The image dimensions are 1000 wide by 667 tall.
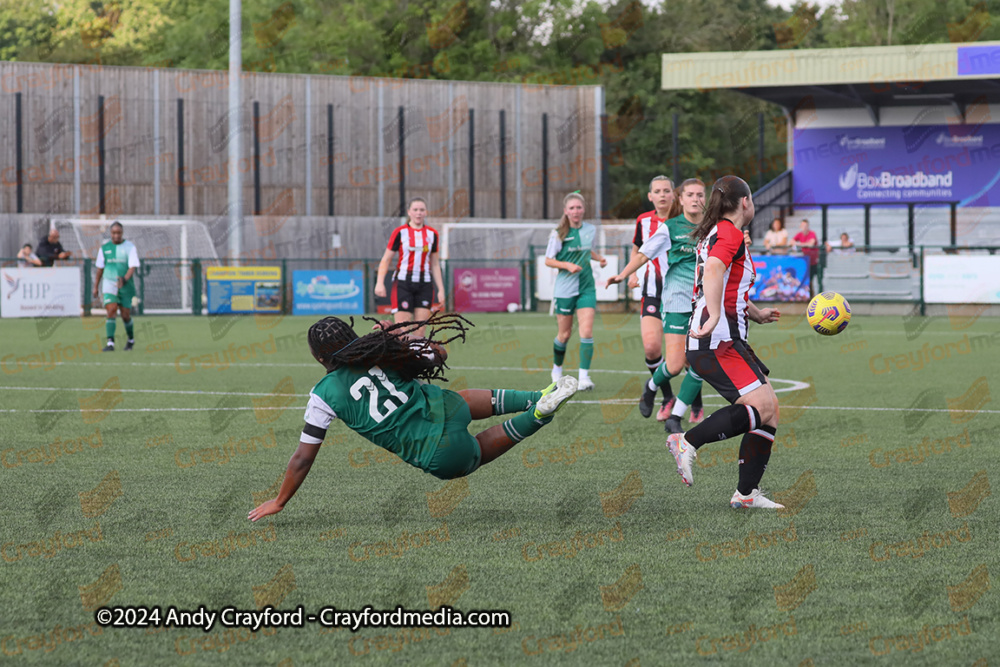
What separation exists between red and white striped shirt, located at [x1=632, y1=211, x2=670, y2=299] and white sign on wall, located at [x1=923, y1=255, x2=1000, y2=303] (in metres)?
19.4

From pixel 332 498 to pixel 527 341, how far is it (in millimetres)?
14446

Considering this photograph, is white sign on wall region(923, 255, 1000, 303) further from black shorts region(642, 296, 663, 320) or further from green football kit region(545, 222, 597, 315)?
black shorts region(642, 296, 663, 320)

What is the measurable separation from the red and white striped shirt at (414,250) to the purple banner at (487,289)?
18.1 metres

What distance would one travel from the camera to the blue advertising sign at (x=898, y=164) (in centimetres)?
3728

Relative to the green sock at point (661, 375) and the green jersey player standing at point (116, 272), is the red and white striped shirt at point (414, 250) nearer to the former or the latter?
the green sock at point (661, 375)

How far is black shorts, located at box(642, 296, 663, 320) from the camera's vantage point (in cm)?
1055

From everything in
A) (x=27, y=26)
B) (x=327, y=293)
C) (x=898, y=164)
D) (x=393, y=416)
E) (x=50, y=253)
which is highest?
(x=27, y=26)

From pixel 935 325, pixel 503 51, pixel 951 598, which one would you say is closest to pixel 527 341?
pixel 935 325

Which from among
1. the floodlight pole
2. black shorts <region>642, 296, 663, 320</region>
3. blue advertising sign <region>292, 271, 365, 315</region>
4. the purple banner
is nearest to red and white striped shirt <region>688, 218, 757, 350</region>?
black shorts <region>642, 296, 663, 320</region>

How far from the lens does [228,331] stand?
80.6 ft

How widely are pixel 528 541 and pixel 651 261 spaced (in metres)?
5.10

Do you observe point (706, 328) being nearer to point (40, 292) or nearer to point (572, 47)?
point (40, 292)

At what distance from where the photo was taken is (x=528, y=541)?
5637mm

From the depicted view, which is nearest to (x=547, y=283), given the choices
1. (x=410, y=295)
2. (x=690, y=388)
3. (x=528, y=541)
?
(x=410, y=295)
